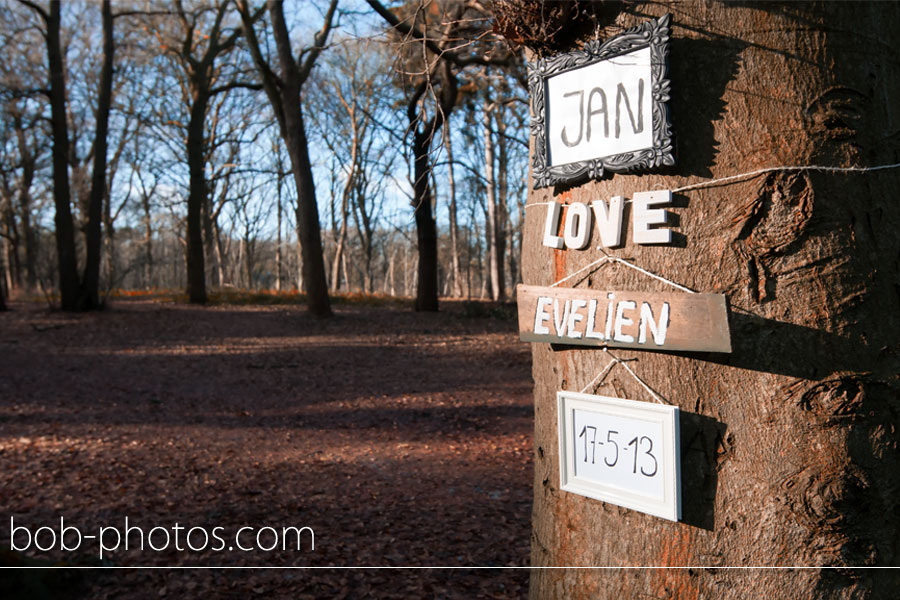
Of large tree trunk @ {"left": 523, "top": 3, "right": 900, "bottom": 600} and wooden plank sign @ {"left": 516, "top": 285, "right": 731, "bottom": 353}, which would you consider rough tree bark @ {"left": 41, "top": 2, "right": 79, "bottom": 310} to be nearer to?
wooden plank sign @ {"left": 516, "top": 285, "right": 731, "bottom": 353}

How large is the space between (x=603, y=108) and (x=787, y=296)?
2.29ft

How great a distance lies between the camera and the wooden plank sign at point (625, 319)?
1.60 meters

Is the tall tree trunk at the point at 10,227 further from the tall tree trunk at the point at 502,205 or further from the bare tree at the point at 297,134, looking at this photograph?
the tall tree trunk at the point at 502,205

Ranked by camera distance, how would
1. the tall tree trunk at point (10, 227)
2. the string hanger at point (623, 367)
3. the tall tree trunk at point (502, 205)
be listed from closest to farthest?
the string hanger at point (623, 367), the tall tree trunk at point (502, 205), the tall tree trunk at point (10, 227)

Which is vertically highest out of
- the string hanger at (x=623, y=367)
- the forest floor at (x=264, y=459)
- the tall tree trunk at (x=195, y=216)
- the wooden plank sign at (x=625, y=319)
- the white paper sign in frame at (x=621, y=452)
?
the tall tree trunk at (x=195, y=216)

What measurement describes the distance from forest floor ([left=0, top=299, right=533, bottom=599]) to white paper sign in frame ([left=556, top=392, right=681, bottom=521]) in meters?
2.35

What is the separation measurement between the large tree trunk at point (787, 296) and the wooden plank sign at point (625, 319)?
2.1 inches

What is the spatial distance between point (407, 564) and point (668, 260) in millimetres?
3252

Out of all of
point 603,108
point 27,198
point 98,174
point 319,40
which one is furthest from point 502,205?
point 603,108

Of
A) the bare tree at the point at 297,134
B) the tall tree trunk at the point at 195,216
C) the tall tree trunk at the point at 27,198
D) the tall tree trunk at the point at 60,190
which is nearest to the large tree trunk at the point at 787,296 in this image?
the bare tree at the point at 297,134

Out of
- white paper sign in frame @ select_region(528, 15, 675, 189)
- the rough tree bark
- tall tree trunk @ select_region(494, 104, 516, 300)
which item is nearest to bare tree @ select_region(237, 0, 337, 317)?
the rough tree bark

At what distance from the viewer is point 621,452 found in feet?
5.86

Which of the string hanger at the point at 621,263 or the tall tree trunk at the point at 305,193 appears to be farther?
the tall tree trunk at the point at 305,193

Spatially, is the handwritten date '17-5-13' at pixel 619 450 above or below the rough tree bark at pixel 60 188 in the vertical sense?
below
